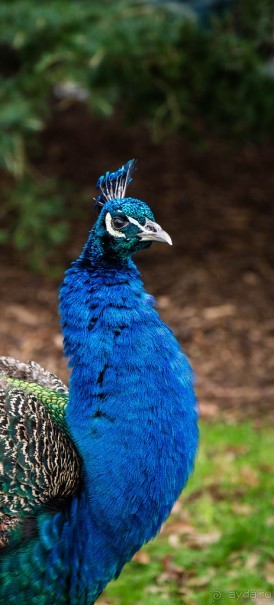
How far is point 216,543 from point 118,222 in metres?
1.72

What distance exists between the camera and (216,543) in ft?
12.1

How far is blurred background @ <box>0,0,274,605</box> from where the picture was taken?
451cm

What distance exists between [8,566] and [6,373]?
602 mm

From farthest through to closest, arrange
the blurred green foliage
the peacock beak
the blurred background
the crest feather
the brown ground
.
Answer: the blurred green foliage → the brown ground → the blurred background → the crest feather → the peacock beak

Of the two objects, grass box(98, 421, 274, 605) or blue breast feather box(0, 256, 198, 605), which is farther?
grass box(98, 421, 274, 605)

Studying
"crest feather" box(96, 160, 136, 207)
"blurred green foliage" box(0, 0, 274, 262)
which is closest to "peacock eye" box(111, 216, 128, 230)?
"crest feather" box(96, 160, 136, 207)

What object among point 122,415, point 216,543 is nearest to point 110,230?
point 122,415

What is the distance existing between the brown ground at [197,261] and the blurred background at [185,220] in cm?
1

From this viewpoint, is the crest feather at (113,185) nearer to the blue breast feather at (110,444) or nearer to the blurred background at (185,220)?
the blue breast feather at (110,444)

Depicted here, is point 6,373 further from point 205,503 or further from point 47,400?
point 205,503

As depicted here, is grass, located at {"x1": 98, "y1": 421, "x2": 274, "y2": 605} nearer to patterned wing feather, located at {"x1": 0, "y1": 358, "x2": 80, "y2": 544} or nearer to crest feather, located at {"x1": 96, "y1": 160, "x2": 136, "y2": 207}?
patterned wing feather, located at {"x1": 0, "y1": 358, "x2": 80, "y2": 544}

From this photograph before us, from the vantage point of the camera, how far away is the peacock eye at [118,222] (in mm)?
2537

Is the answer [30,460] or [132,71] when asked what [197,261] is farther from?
[30,460]

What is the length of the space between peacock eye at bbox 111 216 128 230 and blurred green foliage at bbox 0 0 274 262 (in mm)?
2762
